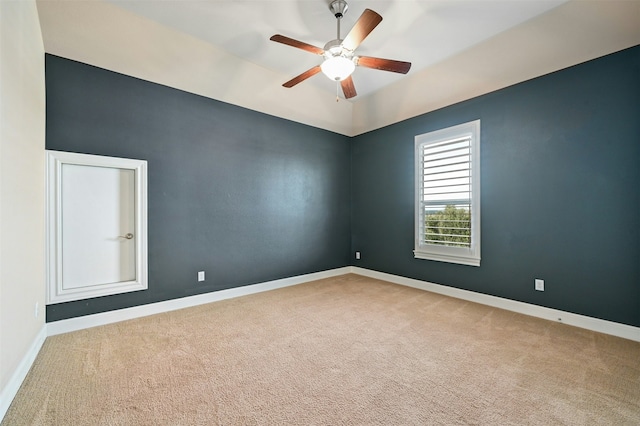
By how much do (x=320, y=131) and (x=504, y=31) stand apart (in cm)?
300

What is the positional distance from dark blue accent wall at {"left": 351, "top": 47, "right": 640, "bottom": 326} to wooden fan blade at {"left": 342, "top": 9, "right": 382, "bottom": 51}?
88.7 inches

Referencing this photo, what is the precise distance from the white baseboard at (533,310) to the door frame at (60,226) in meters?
3.86

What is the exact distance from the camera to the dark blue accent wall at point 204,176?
9.73 ft

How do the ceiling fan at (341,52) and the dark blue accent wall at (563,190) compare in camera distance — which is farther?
the dark blue accent wall at (563,190)

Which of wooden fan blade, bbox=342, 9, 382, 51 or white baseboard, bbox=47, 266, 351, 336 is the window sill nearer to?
white baseboard, bbox=47, 266, 351, 336

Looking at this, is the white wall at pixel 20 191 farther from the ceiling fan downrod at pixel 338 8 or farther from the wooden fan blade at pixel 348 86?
the wooden fan blade at pixel 348 86

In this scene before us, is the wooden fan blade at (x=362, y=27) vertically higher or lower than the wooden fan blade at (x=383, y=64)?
higher

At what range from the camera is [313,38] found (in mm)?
3350

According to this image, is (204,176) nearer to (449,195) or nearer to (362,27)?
(362,27)

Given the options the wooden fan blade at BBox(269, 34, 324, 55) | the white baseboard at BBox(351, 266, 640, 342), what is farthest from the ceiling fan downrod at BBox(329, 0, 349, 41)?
the white baseboard at BBox(351, 266, 640, 342)

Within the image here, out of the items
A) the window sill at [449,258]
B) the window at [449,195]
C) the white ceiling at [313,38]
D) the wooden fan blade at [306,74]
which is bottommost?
the window sill at [449,258]

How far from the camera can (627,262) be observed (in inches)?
106

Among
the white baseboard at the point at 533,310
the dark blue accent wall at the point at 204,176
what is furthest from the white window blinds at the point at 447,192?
the dark blue accent wall at the point at 204,176

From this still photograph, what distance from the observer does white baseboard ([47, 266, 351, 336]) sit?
111 inches
